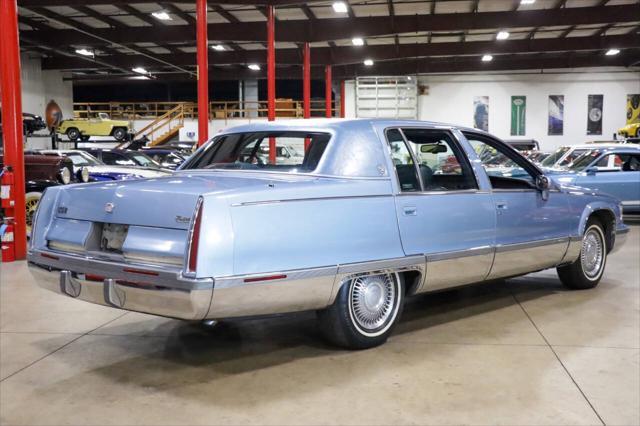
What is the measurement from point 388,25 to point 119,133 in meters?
14.8

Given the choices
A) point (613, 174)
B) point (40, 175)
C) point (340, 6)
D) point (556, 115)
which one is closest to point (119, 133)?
point (340, 6)

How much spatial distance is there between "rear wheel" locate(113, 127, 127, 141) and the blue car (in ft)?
72.6

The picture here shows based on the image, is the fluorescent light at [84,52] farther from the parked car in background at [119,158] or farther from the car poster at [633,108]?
the car poster at [633,108]

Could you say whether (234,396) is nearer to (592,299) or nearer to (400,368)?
(400,368)

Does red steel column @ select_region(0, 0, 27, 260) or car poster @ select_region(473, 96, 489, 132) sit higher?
car poster @ select_region(473, 96, 489, 132)

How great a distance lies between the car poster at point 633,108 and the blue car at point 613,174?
20.7m

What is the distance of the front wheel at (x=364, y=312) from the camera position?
4105mm

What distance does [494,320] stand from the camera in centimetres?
517

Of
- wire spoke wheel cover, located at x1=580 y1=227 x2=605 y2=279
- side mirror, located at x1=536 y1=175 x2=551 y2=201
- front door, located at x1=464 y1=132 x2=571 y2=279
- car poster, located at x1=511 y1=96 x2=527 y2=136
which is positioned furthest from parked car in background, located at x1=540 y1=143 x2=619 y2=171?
car poster, located at x1=511 y1=96 x2=527 y2=136

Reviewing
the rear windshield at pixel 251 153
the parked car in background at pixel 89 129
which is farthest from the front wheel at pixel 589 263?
the parked car in background at pixel 89 129

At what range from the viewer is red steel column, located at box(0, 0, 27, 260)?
27.4 feet

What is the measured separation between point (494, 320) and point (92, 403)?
319 cm

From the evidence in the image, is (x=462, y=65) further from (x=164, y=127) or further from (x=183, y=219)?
(x=183, y=219)

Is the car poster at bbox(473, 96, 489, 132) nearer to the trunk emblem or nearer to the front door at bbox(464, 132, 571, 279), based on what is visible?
the front door at bbox(464, 132, 571, 279)
